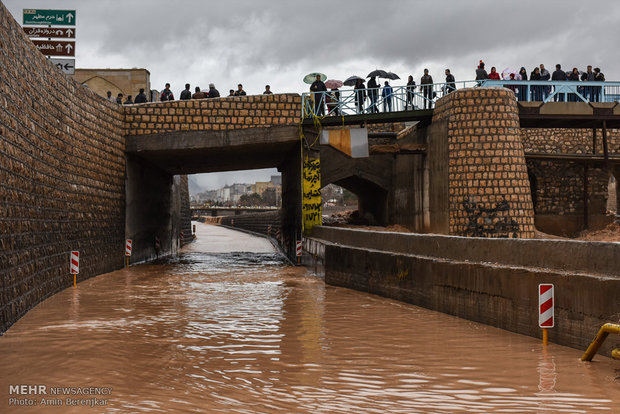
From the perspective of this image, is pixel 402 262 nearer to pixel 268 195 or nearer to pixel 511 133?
pixel 511 133

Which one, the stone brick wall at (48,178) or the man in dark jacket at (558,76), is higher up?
the man in dark jacket at (558,76)

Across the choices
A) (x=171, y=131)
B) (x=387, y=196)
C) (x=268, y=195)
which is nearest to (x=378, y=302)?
(x=171, y=131)

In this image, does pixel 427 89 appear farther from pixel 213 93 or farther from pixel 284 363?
pixel 284 363

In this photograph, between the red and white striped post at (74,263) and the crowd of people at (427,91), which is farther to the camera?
the crowd of people at (427,91)

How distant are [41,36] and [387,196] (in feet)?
58.6

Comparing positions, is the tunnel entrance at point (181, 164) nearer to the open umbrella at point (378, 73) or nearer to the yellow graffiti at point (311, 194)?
the yellow graffiti at point (311, 194)

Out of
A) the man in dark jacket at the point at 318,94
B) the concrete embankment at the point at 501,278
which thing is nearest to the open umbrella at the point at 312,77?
the man in dark jacket at the point at 318,94

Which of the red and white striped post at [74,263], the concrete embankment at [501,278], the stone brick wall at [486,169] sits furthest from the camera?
the stone brick wall at [486,169]

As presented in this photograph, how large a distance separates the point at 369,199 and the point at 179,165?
1237 centimetres

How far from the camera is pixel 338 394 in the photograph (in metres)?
5.47

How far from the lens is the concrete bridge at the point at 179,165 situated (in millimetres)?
10484

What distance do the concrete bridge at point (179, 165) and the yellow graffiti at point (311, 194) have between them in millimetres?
504

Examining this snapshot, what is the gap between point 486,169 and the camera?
1955cm

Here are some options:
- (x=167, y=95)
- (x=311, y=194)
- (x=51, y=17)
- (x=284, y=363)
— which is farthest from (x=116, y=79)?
(x=284, y=363)
